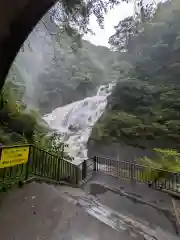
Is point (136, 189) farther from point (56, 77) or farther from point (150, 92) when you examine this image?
point (56, 77)

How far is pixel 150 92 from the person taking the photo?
18922 millimetres

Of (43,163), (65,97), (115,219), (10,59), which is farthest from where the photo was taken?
(65,97)

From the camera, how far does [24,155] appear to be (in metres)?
5.05

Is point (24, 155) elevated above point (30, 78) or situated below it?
below

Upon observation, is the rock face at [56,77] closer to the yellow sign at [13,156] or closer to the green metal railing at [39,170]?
the green metal railing at [39,170]

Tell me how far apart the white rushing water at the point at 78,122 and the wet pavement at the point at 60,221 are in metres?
11.4

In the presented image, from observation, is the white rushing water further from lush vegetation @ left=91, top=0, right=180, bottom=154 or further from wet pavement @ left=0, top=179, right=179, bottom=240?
wet pavement @ left=0, top=179, right=179, bottom=240

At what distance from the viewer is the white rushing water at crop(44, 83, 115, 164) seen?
1838 cm

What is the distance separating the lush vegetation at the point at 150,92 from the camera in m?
16.1

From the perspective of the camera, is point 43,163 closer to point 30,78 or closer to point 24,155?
point 24,155

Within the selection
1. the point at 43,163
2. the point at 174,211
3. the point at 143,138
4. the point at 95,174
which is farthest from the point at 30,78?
the point at 174,211

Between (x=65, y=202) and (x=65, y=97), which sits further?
(x=65, y=97)

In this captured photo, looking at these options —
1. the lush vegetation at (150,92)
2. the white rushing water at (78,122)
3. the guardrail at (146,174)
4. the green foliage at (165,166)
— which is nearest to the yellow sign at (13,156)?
the guardrail at (146,174)

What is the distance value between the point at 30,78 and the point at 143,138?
19.7 metres
